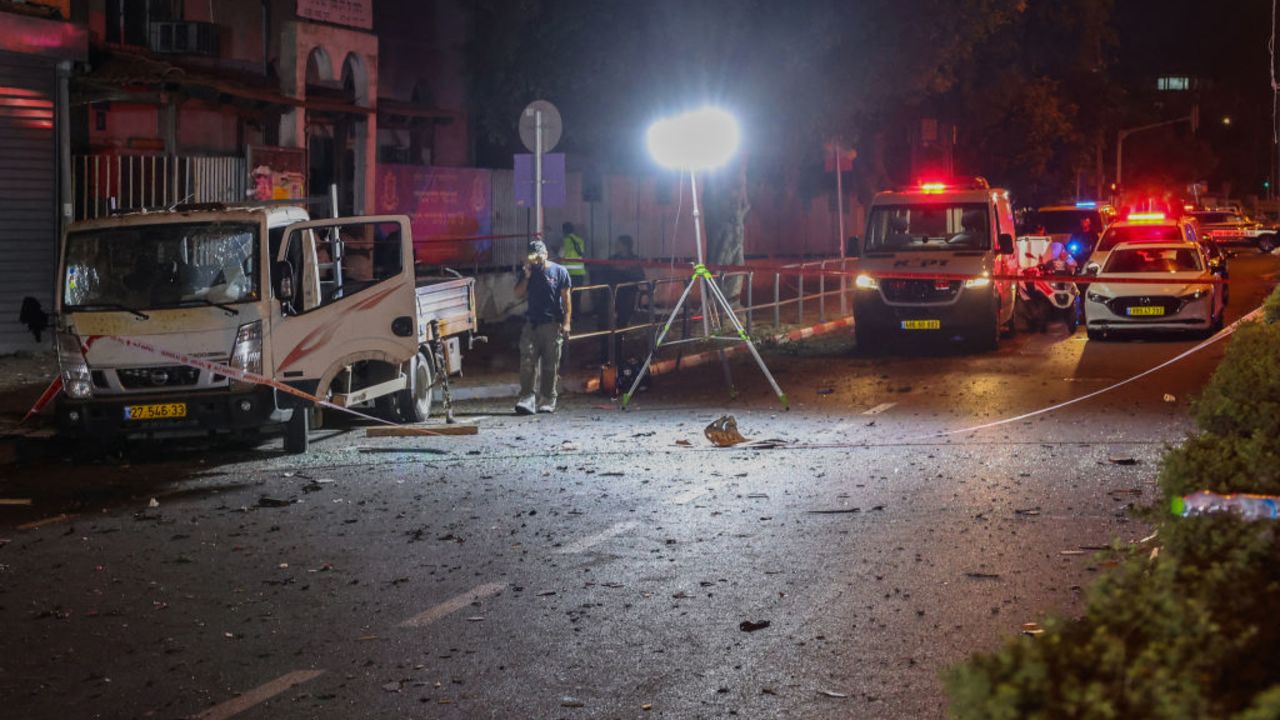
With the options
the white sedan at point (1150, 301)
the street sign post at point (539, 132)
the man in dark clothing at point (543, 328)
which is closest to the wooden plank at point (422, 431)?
the man in dark clothing at point (543, 328)

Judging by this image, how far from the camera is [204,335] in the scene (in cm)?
1248

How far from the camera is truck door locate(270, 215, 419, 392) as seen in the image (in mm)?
12812

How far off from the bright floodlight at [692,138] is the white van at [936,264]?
2.73m

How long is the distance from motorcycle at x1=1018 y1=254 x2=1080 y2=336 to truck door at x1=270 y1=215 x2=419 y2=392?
13245 millimetres

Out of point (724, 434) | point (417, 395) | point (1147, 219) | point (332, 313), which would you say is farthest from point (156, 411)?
point (1147, 219)

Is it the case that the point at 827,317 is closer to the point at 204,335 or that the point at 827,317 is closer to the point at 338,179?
the point at 338,179

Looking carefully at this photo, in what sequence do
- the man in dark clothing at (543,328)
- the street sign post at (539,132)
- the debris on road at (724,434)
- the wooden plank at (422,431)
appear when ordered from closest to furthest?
1. the debris on road at (724,434)
2. the wooden plank at (422,431)
3. the man in dark clothing at (543,328)
4. the street sign post at (539,132)

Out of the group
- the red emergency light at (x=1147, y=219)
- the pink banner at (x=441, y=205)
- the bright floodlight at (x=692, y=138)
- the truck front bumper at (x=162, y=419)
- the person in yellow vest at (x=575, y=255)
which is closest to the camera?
the truck front bumper at (x=162, y=419)

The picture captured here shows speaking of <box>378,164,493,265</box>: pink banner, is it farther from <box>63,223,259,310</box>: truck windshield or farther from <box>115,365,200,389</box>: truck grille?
<box>115,365,200,389</box>: truck grille

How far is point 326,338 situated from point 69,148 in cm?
923

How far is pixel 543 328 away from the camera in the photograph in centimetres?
1575

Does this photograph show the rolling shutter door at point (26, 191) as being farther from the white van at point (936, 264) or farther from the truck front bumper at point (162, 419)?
the white van at point (936, 264)

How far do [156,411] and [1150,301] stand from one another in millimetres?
15033

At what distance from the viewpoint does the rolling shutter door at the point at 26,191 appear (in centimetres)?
1991
